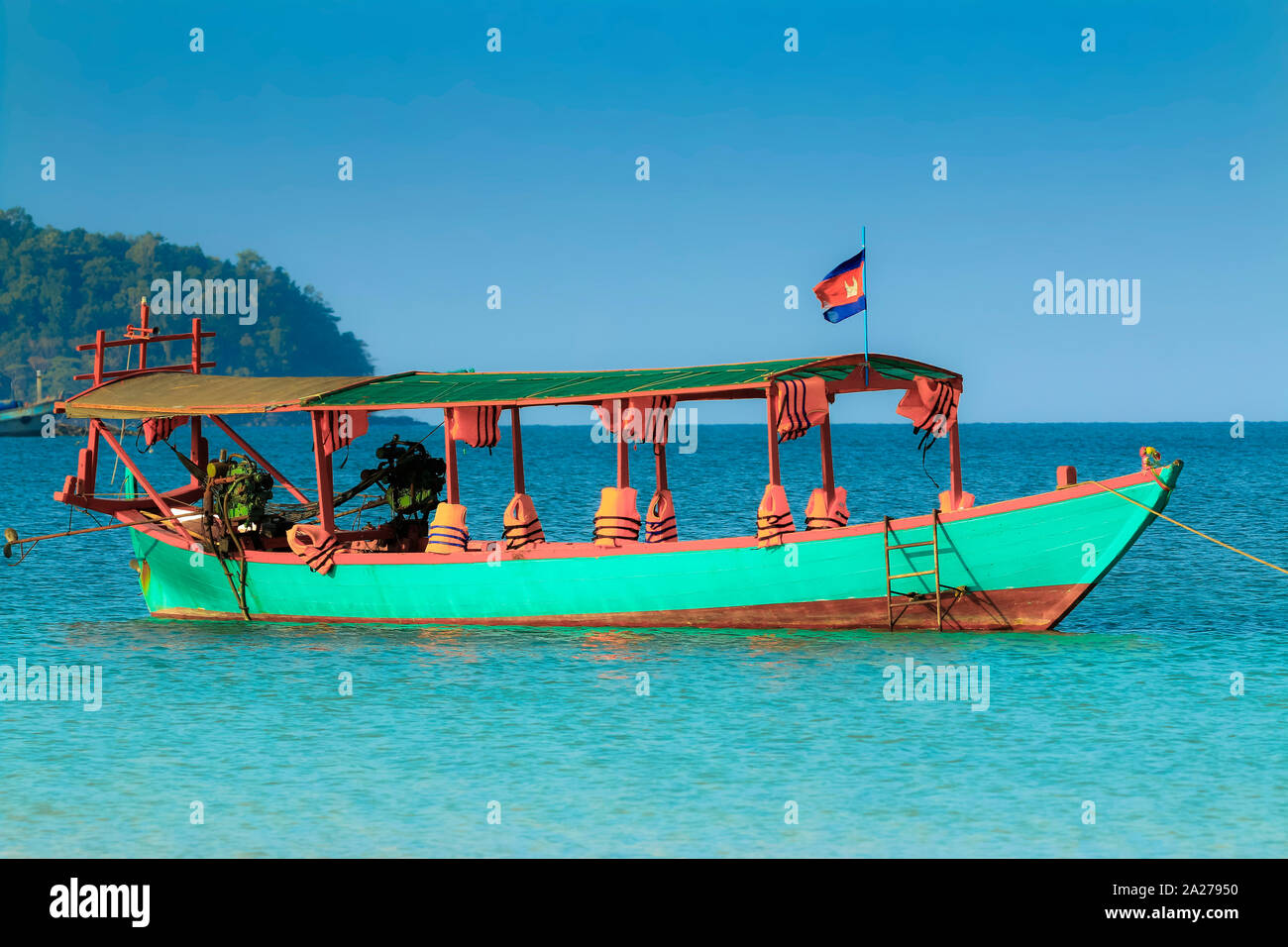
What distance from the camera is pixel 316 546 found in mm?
20953

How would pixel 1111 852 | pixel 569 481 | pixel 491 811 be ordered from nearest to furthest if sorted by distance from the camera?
1. pixel 1111 852
2. pixel 491 811
3. pixel 569 481

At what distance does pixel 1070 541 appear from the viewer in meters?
18.0

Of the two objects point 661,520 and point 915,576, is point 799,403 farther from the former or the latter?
point 661,520

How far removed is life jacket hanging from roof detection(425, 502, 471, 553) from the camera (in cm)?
2042

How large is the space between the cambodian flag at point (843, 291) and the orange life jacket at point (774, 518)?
2.55 metres

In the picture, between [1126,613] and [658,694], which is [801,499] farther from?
[658,694]

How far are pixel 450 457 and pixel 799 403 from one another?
5664mm

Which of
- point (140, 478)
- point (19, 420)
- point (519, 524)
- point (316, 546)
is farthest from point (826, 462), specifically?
point (19, 420)

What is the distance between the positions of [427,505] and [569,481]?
2402 inches

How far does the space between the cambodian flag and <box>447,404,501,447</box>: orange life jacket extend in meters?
5.13

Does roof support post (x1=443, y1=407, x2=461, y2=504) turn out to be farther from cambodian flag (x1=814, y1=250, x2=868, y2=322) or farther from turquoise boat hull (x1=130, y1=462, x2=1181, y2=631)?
cambodian flag (x1=814, y1=250, x2=868, y2=322)

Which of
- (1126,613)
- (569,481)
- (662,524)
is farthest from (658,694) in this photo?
(569,481)

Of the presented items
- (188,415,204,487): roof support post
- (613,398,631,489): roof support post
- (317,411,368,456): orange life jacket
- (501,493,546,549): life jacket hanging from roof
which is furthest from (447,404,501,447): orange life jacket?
(188,415,204,487): roof support post
